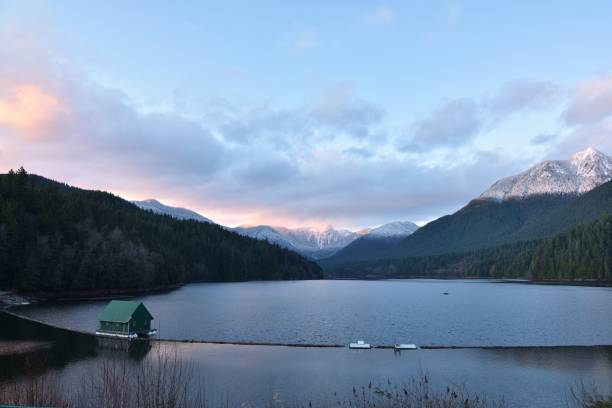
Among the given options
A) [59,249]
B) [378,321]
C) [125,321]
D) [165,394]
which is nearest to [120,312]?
[125,321]

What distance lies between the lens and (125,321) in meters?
57.7

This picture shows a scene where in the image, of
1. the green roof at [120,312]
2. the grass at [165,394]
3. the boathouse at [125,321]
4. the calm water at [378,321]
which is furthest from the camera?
the calm water at [378,321]

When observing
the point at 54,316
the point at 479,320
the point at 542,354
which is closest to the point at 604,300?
the point at 479,320

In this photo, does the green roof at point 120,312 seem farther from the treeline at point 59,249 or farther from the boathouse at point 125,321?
the treeline at point 59,249

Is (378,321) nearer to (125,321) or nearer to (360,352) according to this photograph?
(360,352)

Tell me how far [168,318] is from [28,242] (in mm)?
55949

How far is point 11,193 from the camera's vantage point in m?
120

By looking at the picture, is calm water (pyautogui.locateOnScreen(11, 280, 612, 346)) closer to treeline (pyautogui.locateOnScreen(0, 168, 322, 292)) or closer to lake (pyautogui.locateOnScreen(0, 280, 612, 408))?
lake (pyautogui.locateOnScreen(0, 280, 612, 408))

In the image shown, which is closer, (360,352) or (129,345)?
(129,345)

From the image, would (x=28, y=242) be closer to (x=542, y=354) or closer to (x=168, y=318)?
(x=168, y=318)

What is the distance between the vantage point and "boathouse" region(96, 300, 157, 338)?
189ft

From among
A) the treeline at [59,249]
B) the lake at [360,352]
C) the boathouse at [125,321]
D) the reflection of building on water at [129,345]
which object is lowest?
the lake at [360,352]

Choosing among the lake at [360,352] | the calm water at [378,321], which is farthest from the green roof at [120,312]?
the lake at [360,352]

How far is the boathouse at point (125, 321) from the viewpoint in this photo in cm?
5766
